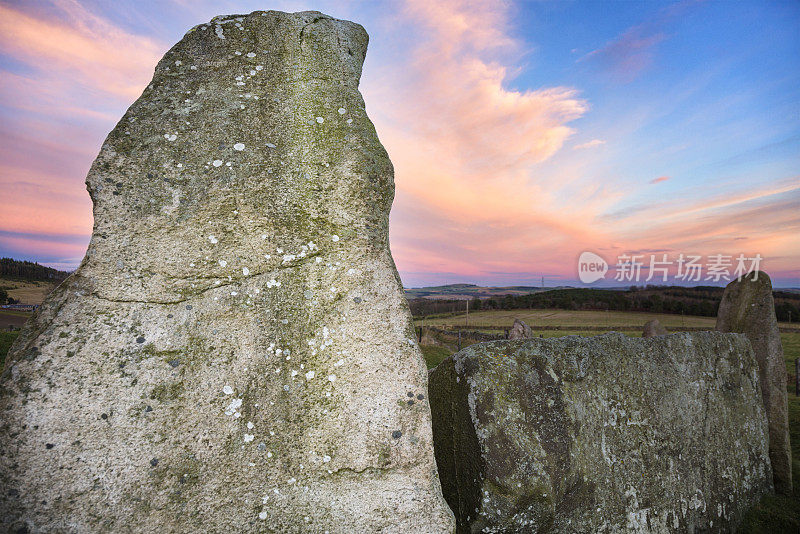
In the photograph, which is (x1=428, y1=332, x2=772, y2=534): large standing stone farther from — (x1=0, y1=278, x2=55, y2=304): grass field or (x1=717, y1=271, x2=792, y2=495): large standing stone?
(x1=0, y1=278, x2=55, y2=304): grass field

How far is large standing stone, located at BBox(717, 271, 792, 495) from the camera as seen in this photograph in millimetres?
5816

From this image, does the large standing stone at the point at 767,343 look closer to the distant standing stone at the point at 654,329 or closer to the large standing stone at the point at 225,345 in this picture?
the large standing stone at the point at 225,345

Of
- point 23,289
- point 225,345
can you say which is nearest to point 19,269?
point 23,289

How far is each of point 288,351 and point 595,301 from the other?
4469 centimetres

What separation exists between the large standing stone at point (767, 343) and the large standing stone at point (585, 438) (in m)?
1.25

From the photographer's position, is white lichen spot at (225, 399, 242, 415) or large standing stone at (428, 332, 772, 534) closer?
white lichen spot at (225, 399, 242, 415)

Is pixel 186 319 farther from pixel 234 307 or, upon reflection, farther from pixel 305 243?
pixel 305 243

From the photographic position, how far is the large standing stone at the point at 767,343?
5.82m

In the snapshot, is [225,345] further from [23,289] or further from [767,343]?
[23,289]

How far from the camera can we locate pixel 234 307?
283cm

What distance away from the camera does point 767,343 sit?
6.37 meters

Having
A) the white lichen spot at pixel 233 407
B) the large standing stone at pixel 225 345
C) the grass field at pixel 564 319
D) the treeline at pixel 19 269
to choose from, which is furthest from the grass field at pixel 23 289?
the white lichen spot at pixel 233 407

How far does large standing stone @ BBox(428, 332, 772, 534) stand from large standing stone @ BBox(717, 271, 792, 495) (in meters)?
1.25

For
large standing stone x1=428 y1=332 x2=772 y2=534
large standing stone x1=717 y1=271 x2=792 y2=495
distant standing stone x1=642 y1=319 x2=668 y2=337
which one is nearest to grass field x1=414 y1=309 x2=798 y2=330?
distant standing stone x1=642 y1=319 x2=668 y2=337
